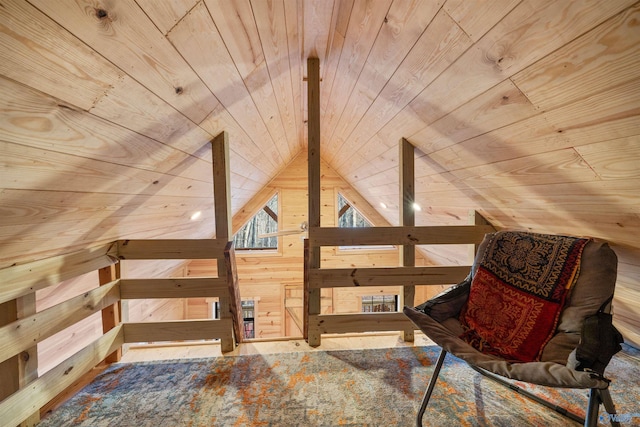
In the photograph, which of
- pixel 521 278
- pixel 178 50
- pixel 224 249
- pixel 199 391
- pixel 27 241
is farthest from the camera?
pixel 224 249

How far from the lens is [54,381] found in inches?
57.3

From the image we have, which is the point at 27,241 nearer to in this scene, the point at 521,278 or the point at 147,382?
the point at 147,382

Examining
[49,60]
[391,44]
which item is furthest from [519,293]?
[49,60]

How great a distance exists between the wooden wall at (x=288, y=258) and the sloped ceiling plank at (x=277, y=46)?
2.18 meters

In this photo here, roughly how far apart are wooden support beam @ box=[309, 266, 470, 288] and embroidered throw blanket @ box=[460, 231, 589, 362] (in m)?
0.49

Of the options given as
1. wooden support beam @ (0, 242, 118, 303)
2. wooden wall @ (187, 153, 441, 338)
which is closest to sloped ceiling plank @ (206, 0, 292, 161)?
wooden support beam @ (0, 242, 118, 303)

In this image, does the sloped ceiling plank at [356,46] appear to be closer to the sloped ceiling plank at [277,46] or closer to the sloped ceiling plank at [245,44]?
the sloped ceiling plank at [277,46]

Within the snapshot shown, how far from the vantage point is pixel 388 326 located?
213cm

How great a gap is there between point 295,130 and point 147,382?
2.72 metres

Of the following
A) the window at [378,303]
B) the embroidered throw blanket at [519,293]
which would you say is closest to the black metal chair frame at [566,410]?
the embroidered throw blanket at [519,293]

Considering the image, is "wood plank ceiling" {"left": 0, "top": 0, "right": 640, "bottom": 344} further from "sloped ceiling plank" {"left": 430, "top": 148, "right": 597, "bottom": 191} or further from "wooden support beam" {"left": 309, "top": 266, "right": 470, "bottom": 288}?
"wooden support beam" {"left": 309, "top": 266, "right": 470, "bottom": 288}

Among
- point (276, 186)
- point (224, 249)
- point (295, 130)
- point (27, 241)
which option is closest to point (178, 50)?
point (27, 241)

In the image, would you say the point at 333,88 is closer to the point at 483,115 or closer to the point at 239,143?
the point at 239,143

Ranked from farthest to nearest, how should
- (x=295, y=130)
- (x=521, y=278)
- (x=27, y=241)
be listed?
(x=295, y=130)
(x=521, y=278)
(x=27, y=241)
